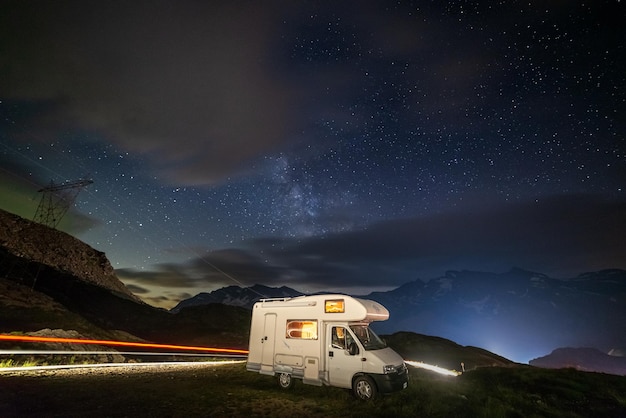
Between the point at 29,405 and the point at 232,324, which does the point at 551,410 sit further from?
the point at 232,324

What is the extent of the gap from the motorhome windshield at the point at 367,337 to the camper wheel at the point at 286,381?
3.26 metres

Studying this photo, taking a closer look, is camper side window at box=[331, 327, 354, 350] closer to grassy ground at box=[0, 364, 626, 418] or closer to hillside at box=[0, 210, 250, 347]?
grassy ground at box=[0, 364, 626, 418]

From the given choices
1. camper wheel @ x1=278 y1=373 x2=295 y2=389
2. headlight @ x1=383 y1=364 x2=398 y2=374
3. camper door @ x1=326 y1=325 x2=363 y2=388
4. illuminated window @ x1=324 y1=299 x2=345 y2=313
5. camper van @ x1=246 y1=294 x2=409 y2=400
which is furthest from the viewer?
camper wheel @ x1=278 y1=373 x2=295 y2=389

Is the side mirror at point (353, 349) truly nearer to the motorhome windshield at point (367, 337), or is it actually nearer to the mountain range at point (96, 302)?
the motorhome windshield at point (367, 337)

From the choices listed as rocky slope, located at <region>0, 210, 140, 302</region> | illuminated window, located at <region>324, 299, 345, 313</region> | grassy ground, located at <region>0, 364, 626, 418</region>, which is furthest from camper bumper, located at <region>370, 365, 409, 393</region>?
rocky slope, located at <region>0, 210, 140, 302</region>

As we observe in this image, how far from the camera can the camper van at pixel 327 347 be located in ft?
35.0

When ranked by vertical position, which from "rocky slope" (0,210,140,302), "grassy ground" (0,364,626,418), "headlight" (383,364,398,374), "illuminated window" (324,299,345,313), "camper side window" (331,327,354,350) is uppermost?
"rocky slope" (0,210,140,302)

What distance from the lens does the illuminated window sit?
1201 cm

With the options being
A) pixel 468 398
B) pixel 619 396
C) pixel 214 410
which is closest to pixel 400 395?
pixel 468 398

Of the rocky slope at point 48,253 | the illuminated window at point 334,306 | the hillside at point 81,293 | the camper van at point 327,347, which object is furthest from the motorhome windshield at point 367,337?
the rocky slope at point 48,253

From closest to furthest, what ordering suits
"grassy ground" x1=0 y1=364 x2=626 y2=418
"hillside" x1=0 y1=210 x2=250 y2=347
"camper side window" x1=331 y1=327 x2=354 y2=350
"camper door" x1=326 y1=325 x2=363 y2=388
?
1. "grassy ground" x1=0 y1=364 x2=626 y2=418
2. "camper door" x1=326 y1=325 x2=363 y2=388
3. "camper side window" x1=331 y1=327 x2=354 y2=350
4. "hillside" x1=0 y1=210 x2=250 y2=347

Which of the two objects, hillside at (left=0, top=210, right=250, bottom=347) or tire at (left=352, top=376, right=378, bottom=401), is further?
hillside at (left=0, top=210, right=250, bottom=347)

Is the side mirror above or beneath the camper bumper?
above

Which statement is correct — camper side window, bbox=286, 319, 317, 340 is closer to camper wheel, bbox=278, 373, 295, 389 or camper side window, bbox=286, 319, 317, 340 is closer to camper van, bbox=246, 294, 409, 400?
camper van, bbox=246, 294, 409, 400
